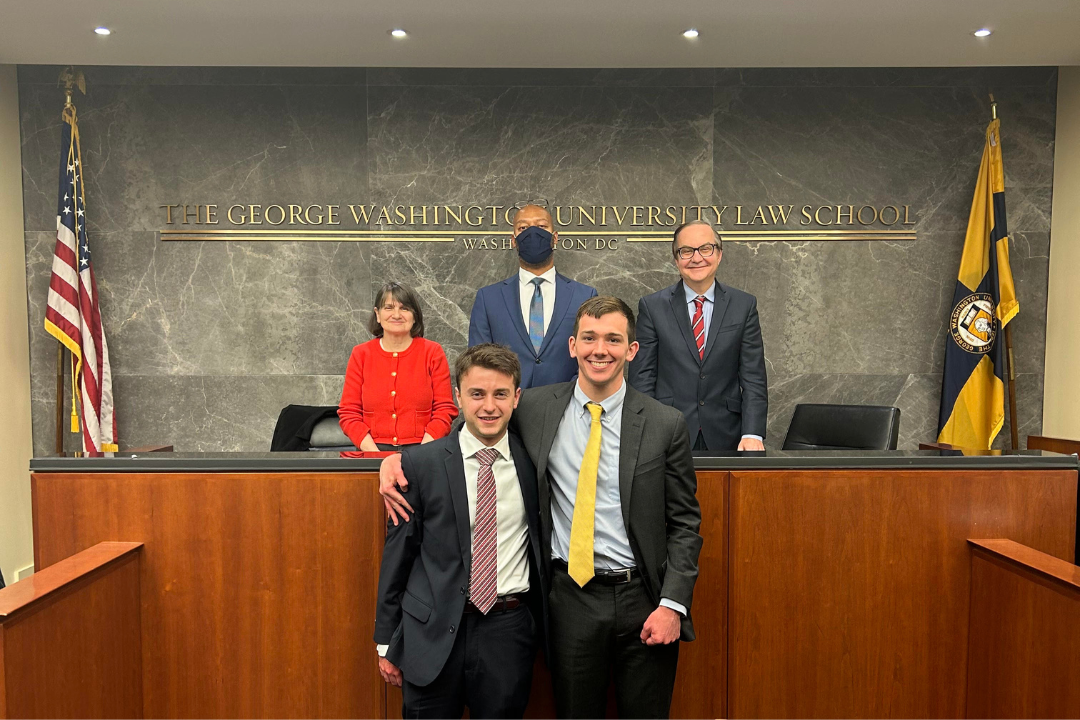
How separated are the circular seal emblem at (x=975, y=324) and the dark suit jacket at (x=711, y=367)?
2.54m

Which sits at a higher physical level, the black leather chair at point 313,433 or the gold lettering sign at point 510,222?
the gold lettering sign at point 510,222

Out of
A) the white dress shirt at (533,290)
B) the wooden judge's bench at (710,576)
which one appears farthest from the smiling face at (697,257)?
the wooden judge's bench at (710,576)

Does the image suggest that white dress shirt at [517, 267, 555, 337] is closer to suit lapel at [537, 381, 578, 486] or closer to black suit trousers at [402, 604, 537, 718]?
suit lapel at [537, 381, 578, 486]

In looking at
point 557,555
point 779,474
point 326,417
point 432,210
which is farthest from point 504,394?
point 432,210

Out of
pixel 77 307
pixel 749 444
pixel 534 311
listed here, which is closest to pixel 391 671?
pixel 749 444

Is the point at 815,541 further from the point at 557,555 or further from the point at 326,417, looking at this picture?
the point at 326,417

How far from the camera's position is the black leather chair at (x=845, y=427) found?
12.3 feet

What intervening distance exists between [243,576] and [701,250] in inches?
83.6

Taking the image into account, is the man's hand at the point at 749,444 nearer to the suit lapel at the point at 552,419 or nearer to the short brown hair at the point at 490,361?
the suit lapel at the point at 552,419

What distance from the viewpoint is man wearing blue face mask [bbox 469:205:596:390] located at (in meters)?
3.34

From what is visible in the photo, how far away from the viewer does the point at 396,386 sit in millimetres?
3164

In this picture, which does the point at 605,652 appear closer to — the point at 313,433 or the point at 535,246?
the point at 535,246

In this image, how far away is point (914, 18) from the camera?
13.1 ft

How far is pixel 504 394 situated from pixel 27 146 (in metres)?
4.69
